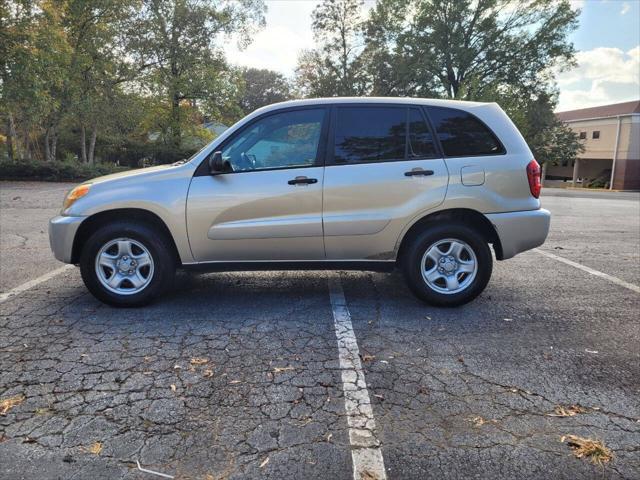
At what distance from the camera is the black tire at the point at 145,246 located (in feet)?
14.0

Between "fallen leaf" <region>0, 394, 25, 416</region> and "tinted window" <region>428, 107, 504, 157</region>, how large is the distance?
382cm

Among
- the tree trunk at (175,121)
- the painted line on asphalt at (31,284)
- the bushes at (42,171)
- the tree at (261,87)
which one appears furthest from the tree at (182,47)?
the tree at (261,87)

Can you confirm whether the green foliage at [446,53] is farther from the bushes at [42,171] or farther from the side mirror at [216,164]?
the side mirror at [216,164]

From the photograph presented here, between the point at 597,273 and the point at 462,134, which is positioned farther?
the point at 597,273

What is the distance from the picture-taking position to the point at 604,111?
4456cm

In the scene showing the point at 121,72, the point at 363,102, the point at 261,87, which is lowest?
the point at 363,102

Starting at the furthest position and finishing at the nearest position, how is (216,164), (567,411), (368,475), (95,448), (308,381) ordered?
(216,164), (308,381), (567,411), (95,448), (368,475)

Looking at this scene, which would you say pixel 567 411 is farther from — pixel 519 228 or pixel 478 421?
pixel 519 228

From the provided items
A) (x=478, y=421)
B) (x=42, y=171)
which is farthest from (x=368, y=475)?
(x=42, y=171)

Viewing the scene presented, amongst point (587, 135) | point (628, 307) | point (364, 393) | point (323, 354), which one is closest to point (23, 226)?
point (323, 354)

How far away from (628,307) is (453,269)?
1845 mm

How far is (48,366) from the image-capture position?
319 centimetres

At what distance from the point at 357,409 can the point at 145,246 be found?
8.54ft

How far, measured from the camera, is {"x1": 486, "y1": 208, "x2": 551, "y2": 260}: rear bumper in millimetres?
4344
